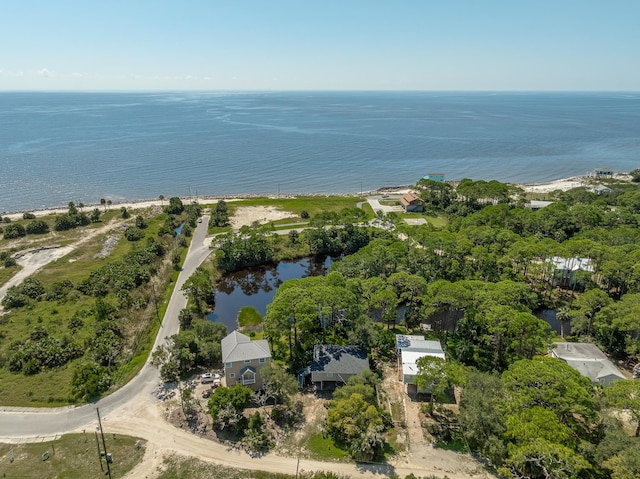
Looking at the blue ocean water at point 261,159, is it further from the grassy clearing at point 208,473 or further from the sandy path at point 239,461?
the grassy clearing at point 208,473

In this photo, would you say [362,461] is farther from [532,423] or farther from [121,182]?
[121,182]

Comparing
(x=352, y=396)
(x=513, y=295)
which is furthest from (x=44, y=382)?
(x=513, y=295)

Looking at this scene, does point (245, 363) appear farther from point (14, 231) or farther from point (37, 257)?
point (14, 231)

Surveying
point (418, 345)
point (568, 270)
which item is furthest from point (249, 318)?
point (568, 270)

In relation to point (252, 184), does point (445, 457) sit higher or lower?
lower

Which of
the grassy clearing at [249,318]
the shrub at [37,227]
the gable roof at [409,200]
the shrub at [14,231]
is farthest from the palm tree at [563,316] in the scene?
the shrub at [14,231]
